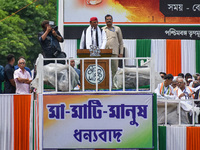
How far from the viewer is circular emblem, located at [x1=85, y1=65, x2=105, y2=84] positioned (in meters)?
10.7

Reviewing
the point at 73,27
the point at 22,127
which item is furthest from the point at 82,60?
the point at 73,27

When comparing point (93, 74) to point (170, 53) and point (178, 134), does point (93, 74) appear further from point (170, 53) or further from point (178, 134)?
point (170, 53)

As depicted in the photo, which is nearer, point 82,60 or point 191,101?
point 82,60

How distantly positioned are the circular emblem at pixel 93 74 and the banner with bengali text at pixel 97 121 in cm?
51

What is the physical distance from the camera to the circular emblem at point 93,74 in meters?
10.7

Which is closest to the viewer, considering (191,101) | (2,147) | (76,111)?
(76,111)

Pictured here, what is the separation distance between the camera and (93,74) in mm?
10742

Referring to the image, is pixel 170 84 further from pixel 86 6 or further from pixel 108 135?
pixel 86 6

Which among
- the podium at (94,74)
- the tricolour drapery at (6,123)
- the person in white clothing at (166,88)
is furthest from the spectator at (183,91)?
the tricolour drapery at (6,123)

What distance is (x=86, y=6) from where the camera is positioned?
20078 mm

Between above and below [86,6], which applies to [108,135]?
below

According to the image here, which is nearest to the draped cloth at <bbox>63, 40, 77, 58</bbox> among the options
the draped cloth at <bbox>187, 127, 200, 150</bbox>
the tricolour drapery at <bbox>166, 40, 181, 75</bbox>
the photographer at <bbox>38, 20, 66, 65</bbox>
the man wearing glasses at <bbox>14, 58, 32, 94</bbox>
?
the tricolour drapery at <bbox>166, 40, 181, 75</bbox>

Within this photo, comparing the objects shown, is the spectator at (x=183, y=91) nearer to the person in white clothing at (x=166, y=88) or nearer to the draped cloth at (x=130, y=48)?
the person in white clothing at (x=166, y=88)

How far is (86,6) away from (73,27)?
2.93ft
